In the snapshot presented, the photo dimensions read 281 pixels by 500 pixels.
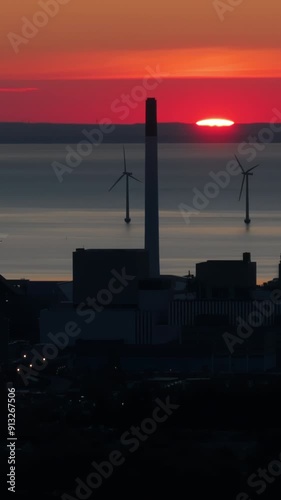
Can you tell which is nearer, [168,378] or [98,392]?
[98,392]

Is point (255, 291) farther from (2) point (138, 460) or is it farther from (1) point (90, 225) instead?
(1) point (90, 225)

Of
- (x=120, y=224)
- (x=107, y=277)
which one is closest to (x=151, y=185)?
(x=107, y=277)

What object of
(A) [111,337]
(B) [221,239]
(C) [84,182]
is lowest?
(A) [111,337]

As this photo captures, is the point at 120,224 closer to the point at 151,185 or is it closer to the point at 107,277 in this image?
the point at 151,185

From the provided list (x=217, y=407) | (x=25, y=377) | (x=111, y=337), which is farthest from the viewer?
(x=111, y=337)

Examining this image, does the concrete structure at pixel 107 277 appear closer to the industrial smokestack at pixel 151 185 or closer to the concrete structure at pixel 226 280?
the concrete structure at pixel 226 280

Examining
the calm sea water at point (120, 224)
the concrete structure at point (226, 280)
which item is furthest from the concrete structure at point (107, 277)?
the calm sea water at point (120, 224)

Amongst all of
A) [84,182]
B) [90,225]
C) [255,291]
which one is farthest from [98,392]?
[84,182]
